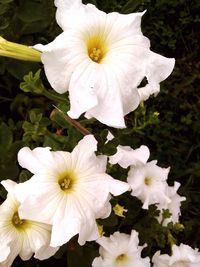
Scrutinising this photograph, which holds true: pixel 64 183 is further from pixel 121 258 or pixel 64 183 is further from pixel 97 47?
pixel 121 258

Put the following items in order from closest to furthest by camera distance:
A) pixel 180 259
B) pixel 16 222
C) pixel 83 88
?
1. pixel 83 88
2. pixel 16 222
3. pixel 180 259

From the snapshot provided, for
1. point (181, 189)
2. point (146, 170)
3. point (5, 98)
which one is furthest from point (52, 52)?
point (181, 189)

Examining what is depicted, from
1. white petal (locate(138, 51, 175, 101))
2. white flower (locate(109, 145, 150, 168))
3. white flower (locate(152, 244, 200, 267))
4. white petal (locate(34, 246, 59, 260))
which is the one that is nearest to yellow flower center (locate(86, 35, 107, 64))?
white petal (locate(138, 51, 175, 101))

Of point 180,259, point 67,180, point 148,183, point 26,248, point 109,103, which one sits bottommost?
point 180,259

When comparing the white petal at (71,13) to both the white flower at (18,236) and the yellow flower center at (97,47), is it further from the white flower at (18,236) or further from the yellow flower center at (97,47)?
the white flower at (18,236)

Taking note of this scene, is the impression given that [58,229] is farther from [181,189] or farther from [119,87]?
[181,189]

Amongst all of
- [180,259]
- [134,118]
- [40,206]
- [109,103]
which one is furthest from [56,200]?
[134,118]
